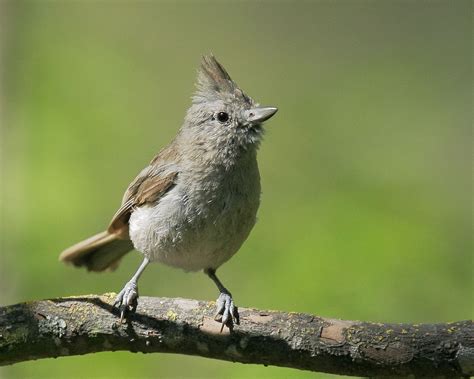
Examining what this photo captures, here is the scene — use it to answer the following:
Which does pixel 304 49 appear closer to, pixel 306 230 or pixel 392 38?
pixel 392 38

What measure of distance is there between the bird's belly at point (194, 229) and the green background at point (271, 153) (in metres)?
0.59

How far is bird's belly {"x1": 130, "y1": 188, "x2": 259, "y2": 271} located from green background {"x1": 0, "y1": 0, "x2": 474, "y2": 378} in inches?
23.2

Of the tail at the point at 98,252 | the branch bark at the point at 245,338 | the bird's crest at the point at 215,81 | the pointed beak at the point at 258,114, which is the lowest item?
the branch bark at the point at 245,338

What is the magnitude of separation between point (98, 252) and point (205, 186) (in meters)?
1.35

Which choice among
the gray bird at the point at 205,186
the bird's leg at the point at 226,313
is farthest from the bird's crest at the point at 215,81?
the bird's leg at the point at 226,313

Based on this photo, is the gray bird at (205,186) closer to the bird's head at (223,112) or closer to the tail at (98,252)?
the bird's head at (223,112)

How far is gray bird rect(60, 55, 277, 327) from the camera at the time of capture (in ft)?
15.5

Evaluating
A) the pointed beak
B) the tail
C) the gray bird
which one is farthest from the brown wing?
the pointed beak

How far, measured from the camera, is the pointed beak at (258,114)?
15.7 feet

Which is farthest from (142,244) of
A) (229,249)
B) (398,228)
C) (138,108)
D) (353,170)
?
(138,108)

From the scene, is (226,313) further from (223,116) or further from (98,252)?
(98,252)

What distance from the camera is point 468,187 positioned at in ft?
24.7

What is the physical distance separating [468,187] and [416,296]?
278cm

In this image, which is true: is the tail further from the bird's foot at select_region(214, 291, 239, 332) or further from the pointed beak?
the bird's foot at select_region(214, 291, 239, 332)
